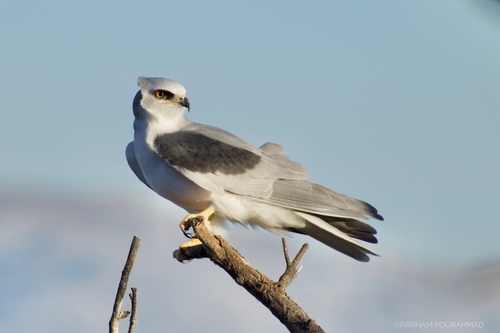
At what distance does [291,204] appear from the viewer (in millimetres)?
7059

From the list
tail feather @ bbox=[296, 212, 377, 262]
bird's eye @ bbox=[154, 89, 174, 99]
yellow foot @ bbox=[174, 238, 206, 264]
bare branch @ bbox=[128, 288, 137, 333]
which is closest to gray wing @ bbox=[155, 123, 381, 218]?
tail feather @ bbox=[296, 212, 377, 262]

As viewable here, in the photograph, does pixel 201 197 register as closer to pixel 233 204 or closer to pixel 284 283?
pixel 233 204

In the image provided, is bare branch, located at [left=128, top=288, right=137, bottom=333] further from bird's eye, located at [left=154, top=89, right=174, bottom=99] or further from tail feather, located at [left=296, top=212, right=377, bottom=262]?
bird's eye, located at [left=154, top=89, right=174, bottom=99]

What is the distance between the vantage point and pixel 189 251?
674cm

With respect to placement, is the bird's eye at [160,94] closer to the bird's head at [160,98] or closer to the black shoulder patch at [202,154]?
the bird's head at [160,98]

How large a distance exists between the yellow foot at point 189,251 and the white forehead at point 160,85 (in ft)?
4.32

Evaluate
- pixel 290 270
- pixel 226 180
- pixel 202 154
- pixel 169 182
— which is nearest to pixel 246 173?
pixel 226 180

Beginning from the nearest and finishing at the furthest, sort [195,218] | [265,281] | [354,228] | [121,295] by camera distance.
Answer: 1. [121,295]
2. [265,281]
3. [195,218]
4. [354,228]

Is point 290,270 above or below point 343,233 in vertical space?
below

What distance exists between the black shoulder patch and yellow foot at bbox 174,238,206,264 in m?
0.57

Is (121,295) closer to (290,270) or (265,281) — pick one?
(265,281)

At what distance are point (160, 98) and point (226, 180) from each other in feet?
3.08

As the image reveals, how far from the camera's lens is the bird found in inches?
266

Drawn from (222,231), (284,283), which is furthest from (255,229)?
(284,283)
